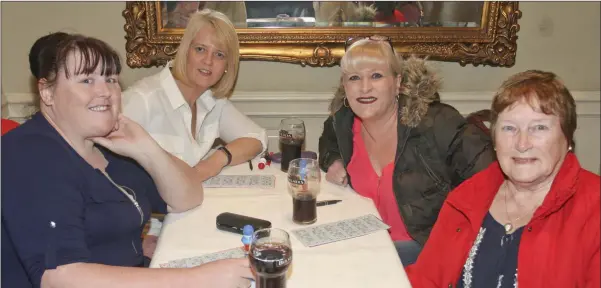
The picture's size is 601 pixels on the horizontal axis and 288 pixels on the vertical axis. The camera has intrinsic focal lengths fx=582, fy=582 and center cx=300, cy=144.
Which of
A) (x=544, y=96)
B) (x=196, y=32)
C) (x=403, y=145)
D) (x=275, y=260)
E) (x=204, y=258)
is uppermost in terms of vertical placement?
(x=196, y=32)

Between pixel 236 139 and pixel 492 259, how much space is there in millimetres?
1298

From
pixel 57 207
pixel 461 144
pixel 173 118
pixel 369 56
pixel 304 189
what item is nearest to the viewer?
pixel 57 207

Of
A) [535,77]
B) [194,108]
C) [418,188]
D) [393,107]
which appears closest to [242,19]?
[194,108]

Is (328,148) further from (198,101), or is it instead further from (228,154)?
(198,101)

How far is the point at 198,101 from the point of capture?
270cm

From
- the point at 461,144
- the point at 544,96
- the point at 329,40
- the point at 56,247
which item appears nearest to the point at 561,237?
the point at 544,96

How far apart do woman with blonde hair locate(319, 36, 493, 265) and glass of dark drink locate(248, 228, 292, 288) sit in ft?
2.83

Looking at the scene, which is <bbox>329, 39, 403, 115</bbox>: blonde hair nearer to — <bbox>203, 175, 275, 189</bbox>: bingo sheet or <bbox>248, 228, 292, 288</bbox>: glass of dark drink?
<bbox>203, 175, 275, 189</bbox>: bingo sheet

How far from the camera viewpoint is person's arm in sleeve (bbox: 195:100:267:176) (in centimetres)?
235

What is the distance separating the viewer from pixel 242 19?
307 cm

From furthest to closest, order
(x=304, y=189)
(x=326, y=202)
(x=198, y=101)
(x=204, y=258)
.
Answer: (x=198, y=101)
(x=326, y=202)
(x=304, y=189)
(x=204, y=258)

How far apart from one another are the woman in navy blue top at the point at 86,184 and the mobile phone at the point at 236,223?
0.20 m

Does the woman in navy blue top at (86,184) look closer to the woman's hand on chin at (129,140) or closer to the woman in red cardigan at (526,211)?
the woman's hand on chin at (129,140)

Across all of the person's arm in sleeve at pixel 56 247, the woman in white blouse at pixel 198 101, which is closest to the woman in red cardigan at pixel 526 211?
the person's arm in sleeve at pixel 56 247
